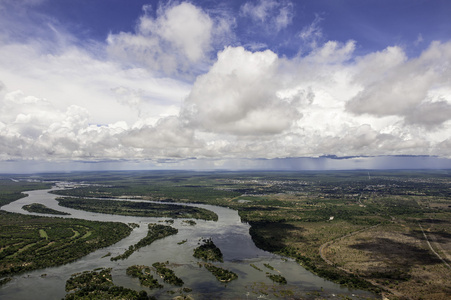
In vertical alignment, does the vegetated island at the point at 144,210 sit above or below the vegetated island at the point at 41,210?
below

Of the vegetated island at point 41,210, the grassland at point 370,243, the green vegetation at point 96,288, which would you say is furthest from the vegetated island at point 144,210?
the green vegetation at point 96,288

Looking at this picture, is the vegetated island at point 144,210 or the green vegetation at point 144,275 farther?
the vegetated island at point 144,210

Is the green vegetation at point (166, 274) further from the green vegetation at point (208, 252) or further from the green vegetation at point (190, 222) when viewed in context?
the green vegetation at point (190, 222)

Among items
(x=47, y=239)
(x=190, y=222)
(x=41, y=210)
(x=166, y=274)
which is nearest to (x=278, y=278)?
(x=166, y=274)

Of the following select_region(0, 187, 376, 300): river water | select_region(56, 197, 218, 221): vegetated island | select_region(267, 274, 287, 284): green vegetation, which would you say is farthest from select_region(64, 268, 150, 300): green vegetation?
select_region(56, 197, 218, 221): vegetated island

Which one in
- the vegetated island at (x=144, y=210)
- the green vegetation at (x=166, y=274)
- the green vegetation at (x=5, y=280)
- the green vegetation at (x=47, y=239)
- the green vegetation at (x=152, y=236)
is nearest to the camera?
the green vegetation at (x=5, y=280)

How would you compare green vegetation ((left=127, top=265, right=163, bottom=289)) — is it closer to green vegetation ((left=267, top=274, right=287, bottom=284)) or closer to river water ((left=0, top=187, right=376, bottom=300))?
river water ((left=0, top=187, right=376, bottom=300))
